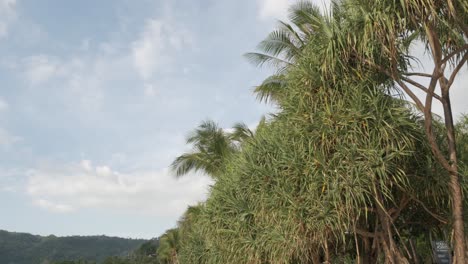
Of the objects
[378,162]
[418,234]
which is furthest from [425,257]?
[378,162]

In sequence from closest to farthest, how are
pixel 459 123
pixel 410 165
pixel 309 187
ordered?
pixel 309 187, pixel 410 165, pixel 459 123

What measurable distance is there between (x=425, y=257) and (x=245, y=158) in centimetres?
1471

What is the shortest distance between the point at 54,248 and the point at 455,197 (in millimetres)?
155491

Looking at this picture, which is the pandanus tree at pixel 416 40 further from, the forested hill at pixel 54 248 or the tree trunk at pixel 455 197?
the forested hill at pixel 54 248

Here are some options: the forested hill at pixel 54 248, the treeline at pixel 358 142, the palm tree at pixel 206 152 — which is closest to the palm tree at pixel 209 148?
the palm tree at pixel 206 152

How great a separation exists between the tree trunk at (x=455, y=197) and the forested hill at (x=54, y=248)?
5063 inches

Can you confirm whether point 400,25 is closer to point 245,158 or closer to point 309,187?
point 309,187

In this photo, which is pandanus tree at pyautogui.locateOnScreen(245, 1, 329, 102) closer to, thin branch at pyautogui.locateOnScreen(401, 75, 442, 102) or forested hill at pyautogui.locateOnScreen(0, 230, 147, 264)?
thin branch at pyautogui.locateOnScreen(401, 75, 442, 102)

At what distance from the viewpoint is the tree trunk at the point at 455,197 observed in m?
9.26

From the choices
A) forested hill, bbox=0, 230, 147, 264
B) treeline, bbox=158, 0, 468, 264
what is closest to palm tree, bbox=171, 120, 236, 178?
treeline, bbox=158, 0, 468, 264

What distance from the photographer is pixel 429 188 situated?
10.9 m

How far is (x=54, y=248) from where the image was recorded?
148m

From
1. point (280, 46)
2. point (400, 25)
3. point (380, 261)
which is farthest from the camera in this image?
point (280, 46)

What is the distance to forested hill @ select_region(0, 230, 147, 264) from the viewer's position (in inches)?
5335
